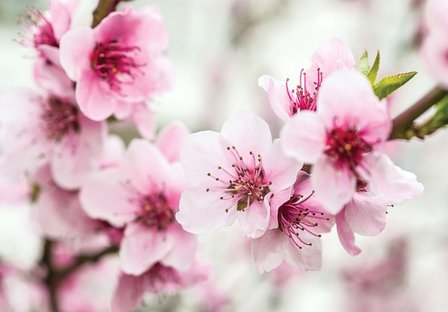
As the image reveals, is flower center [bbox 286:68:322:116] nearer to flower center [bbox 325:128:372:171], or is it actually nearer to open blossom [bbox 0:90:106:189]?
flower center [bbox 325:128:372:171]

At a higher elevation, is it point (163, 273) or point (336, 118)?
point (336, 118)

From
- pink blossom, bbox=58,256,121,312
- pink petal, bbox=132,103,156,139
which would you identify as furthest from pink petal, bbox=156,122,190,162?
pink blossom, bbox=58,256,121,312

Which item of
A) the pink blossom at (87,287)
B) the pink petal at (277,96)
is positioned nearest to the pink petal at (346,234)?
the pink petal at (277,96)

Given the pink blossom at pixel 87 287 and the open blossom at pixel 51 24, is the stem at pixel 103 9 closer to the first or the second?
the open blossom at pixel 51 24

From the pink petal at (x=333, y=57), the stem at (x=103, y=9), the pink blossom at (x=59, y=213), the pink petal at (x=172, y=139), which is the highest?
the pink petal at (x=333, y=57)

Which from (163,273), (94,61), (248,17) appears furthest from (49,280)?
(248,17)

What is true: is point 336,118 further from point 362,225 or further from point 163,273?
point 163,273
